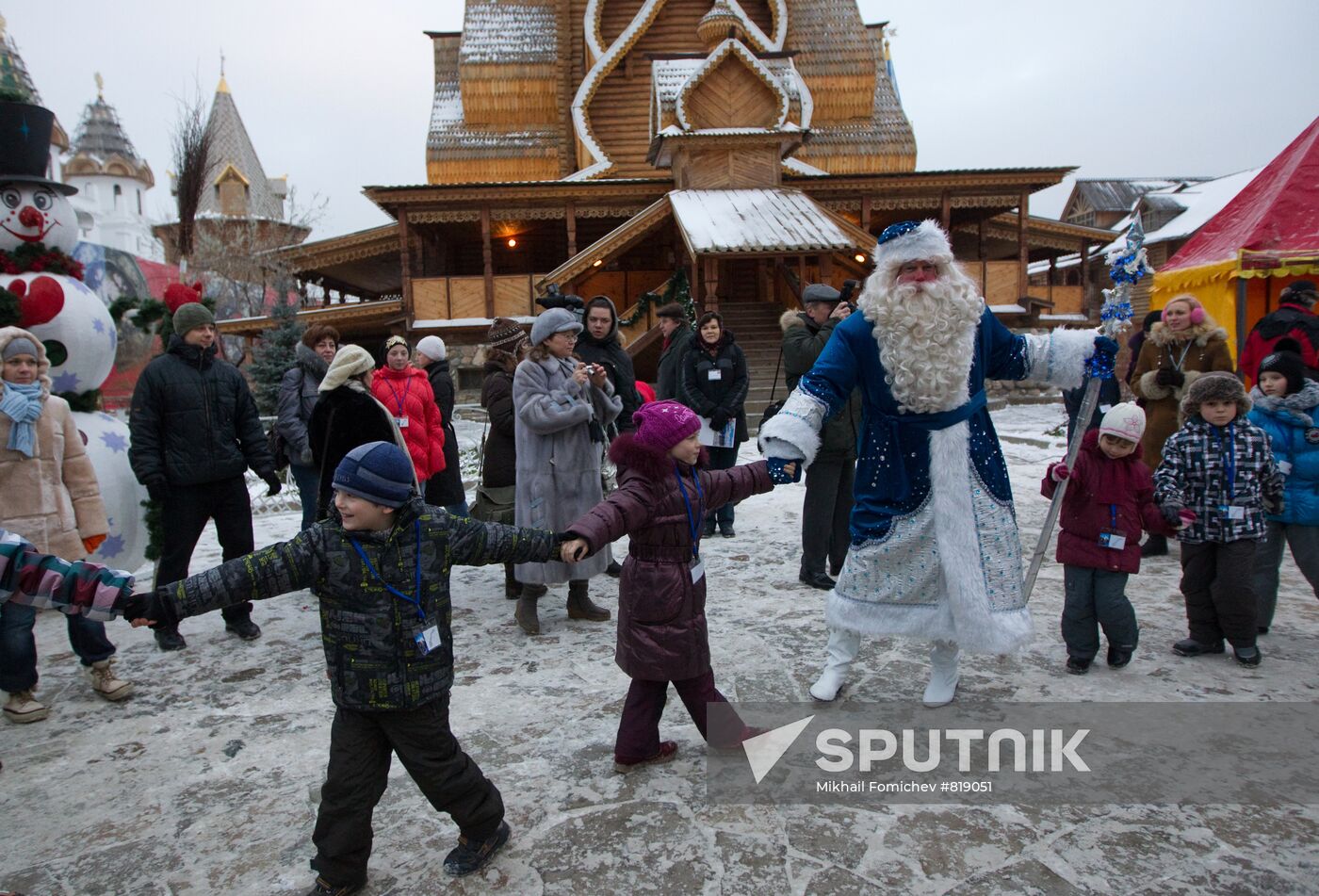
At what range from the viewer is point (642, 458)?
2.85 metres

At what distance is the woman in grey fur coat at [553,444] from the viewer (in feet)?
14.3

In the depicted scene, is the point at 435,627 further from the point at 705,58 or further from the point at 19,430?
the point at 705,58

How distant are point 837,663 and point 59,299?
4.69 metres

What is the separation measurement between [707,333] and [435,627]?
434cm

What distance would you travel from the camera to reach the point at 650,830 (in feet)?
8.69

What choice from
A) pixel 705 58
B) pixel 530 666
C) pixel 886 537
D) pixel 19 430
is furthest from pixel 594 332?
pixel 705 58

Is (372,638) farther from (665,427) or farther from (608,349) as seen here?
(608,349)

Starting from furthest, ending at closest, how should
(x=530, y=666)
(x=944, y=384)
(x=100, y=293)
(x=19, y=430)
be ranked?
(x=100, y=293) → (x=530, y=666) → (x=19, y=430) → (x=944, y=384)

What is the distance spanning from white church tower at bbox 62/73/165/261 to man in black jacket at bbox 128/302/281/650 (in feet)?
146

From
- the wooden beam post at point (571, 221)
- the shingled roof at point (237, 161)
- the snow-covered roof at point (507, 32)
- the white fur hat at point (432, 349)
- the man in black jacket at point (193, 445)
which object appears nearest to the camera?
the man in black jacket at point (193, 445)

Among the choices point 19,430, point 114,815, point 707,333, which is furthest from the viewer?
point 707,333
